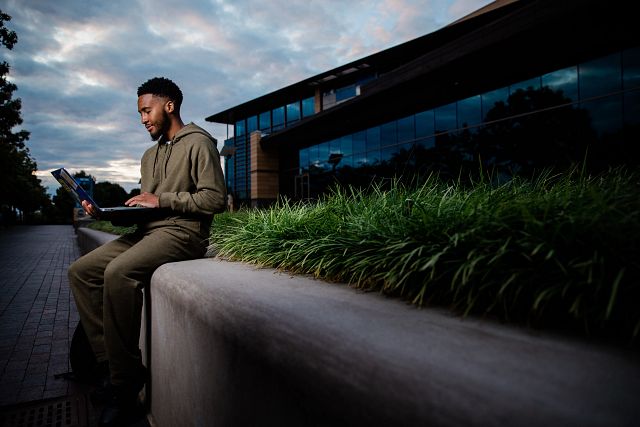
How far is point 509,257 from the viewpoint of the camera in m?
1.42

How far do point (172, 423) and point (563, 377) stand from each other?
2.06 metres

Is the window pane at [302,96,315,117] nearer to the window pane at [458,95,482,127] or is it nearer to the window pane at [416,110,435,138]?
the window pane at [416,110,435,138]

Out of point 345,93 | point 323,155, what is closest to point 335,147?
point 323,155

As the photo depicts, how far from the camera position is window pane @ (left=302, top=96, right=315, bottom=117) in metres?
27.4

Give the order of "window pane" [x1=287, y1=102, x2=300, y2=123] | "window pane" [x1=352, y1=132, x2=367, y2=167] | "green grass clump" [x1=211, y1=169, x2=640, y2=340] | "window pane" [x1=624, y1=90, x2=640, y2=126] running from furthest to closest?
"window pane" [x1=287, y1=102, x2=300, y2=123] → "window pane" [x1=352, y1=132, x2=367, y2=167] → "window pane" [x1=624, y1=90, x2=640, y2=126] → "green grass clump" [x1=211, y1=169, x2=640, y2=340]

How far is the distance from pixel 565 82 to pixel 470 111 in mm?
3024

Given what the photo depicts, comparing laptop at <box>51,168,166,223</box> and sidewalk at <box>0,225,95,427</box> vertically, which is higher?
laptop at <box>51,168,166,223</box>

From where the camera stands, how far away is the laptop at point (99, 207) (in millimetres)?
2396

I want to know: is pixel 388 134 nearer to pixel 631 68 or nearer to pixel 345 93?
pixel 631 68

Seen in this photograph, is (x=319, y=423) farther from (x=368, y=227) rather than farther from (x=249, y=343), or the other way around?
(x=368, y=227)

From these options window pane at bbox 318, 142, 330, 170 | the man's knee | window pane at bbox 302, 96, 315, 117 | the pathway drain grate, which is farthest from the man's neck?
window pane at bbox 302, 96, 315, 117

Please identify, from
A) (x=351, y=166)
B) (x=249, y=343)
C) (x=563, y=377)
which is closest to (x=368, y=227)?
(x=249, y=343)

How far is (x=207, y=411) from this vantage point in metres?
1.67

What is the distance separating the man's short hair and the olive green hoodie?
0.28 metres
